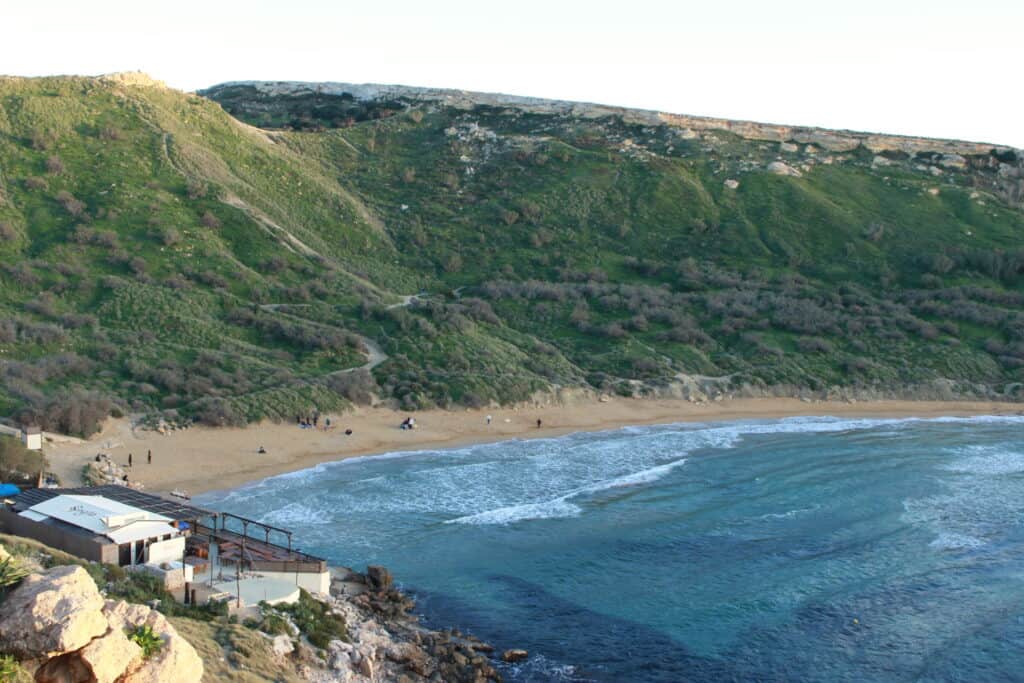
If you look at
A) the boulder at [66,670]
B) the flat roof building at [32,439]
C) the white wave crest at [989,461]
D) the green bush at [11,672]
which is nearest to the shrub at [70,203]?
the flat roof building at [32,439]

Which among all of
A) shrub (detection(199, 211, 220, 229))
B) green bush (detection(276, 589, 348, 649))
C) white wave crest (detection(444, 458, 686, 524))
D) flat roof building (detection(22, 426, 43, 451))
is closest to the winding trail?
shrub (detection(199, 211, 220, 229))

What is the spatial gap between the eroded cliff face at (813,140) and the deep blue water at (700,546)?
5319cm

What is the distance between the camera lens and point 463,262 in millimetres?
75500

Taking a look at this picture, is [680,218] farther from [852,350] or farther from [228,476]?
[228,476]

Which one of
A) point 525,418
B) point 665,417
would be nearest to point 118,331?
point 525,418

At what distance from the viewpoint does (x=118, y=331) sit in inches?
2014

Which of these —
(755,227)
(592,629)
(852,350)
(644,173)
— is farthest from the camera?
(644,173)

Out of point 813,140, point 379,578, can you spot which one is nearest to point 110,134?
point 379,578

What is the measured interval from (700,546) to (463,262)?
4592 centimetres

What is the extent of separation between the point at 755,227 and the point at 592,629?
60.0m

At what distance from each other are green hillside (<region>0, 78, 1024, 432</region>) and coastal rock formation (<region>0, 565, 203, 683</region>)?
88.9 ft

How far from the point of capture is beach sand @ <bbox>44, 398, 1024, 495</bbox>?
38.4 m

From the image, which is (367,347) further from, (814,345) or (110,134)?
(110,134)

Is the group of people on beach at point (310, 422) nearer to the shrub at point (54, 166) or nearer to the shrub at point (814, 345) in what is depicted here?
the shrub at point (814, 345)
